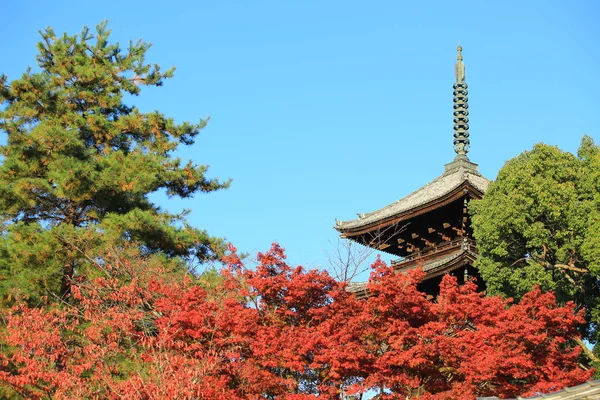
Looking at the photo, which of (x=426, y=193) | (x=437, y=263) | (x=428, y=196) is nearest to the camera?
(x=437, y=263)

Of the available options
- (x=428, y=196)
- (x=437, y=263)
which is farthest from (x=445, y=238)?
(x=428, y=196)

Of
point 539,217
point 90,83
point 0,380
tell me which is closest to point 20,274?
point 0,380

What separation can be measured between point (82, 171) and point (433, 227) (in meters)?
10.8

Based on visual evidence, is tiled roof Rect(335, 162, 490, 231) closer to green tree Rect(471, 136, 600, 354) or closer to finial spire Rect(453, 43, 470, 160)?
finial spire Rect(453, 43, 470, 160)

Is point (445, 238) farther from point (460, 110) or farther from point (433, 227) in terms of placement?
point (460, 110)

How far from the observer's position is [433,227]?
2500cm

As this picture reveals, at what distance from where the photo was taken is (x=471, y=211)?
68.7 ft

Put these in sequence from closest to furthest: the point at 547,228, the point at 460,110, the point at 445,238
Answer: the point at 547,228, the point at 445,238, the point at 460,110

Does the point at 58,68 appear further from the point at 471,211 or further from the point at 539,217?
the point at 539,217

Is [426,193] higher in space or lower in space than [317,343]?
higher

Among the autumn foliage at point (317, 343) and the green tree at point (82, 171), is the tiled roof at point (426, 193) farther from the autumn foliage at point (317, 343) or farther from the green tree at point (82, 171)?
the autumn foliage at point (317, 343)

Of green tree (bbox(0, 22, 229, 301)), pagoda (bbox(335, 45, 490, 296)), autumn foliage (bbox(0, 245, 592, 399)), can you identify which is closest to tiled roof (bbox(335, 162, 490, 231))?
pagoda (bbox(335, 45, 490, 296))

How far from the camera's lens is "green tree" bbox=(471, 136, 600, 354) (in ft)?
58.7

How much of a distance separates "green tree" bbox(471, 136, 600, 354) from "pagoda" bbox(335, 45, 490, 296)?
3214 mm
